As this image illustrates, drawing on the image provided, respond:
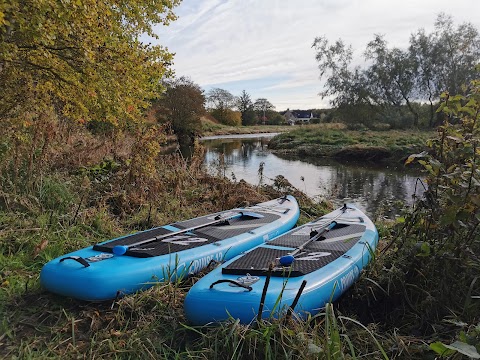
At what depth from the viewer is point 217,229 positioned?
353cm

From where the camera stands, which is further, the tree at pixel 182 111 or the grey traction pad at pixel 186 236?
the tree at pixel 182 111

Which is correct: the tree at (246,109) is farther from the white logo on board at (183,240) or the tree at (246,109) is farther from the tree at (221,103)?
the white logo on board at (183,240)

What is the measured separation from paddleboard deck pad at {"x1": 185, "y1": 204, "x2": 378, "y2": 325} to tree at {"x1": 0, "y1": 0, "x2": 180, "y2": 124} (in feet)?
7.39

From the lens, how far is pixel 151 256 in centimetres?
268

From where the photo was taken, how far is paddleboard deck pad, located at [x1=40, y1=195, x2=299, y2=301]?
7.55 feet

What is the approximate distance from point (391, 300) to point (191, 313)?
3.97 ft

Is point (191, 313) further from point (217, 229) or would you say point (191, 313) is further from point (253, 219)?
point (253, 219)

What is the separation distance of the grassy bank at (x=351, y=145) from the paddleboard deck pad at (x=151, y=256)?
1063 centimetres

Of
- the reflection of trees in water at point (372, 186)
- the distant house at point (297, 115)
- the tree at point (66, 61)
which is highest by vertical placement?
the distant house at point (297, 115)

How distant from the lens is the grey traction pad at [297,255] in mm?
2320

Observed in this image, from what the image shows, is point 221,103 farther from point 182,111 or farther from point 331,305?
point 331,305

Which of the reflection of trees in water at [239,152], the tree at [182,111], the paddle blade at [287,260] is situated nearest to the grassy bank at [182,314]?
the paddle blade at [287,260]

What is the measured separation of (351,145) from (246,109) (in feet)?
105

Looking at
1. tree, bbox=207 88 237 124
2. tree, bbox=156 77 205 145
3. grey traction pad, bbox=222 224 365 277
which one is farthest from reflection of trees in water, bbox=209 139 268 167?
tree, bbox=207 88 237 124
